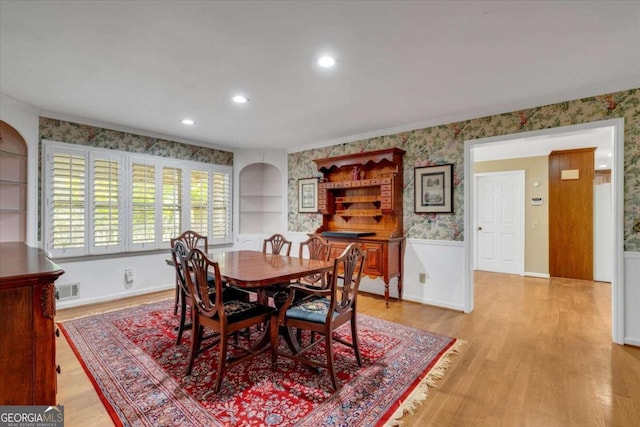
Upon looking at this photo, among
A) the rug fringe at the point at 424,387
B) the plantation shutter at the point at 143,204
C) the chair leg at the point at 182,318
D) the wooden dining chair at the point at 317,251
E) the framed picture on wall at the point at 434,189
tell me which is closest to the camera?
the rug fringe at the point at 424,387

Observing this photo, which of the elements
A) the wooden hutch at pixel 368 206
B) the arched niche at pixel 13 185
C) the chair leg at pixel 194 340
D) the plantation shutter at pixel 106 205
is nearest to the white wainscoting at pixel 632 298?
the wooden hutch at pixel 368 206

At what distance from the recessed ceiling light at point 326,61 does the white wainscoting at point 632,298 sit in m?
3.21

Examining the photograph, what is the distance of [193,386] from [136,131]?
3804 mm

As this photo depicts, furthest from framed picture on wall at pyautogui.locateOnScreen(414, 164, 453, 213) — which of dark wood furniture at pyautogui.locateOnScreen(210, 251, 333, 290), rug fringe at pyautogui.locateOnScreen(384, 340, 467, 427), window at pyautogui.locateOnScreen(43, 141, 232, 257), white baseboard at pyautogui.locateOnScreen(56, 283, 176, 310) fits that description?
white baseboard at pyautogui.locateOnScreen(56, 283, 176, 310)

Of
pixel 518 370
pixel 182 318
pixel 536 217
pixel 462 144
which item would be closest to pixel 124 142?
pixel 182 318

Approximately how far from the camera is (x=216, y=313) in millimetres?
2199

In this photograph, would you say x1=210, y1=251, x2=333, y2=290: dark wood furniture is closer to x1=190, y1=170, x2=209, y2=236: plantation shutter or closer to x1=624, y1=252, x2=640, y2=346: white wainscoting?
x1=190, y1=170, x2=209, y2=236: plantation shutter

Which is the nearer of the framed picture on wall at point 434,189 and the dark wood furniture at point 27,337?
the dark wood furniture at point 27,337

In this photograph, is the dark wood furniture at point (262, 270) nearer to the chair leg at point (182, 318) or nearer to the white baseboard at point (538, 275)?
the chair leg at point (182, 318)

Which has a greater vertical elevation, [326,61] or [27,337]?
[326,61]

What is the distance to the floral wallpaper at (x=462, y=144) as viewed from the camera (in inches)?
113

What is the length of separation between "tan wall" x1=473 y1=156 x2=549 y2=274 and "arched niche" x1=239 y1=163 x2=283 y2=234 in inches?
193

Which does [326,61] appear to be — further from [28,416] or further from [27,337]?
[28,416]

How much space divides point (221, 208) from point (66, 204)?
2218 millimetres
